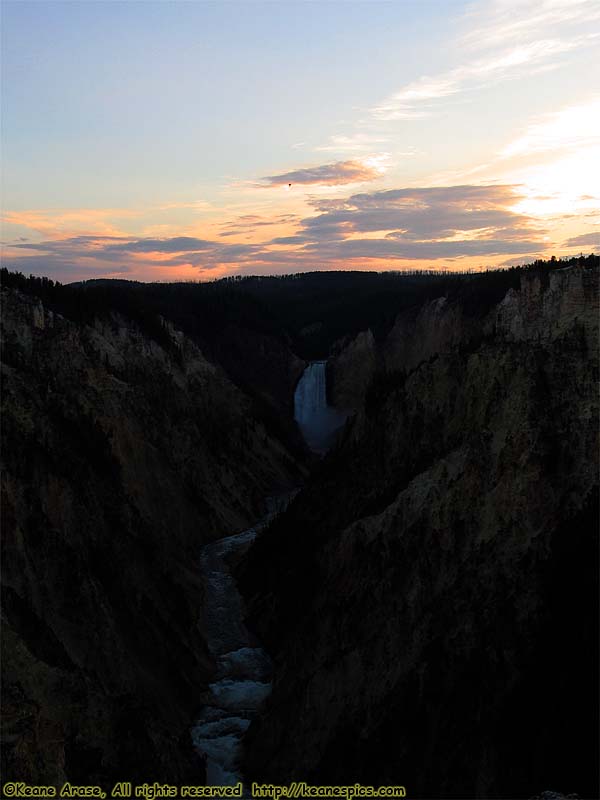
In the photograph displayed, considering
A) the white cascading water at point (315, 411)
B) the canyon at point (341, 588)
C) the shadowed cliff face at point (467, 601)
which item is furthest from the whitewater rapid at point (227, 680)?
the white cascading water at point (315, 411)

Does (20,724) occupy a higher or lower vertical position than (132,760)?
higher

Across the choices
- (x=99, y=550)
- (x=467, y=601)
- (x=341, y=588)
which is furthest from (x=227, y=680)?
(x=467, y=601)

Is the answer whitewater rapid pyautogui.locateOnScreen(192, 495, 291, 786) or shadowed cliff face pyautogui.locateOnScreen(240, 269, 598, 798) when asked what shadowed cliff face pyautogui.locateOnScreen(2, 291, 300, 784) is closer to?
whitewater rapid pyautogui.locateOnScreen(192, 495, 291, 786)

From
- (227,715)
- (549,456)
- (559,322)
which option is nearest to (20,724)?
(227,715)

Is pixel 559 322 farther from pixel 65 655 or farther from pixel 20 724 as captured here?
pixel 20 724

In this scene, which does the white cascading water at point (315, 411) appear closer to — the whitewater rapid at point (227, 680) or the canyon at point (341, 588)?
the canyon at point (341, 588)

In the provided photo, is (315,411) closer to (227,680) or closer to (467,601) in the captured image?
(227,680)
